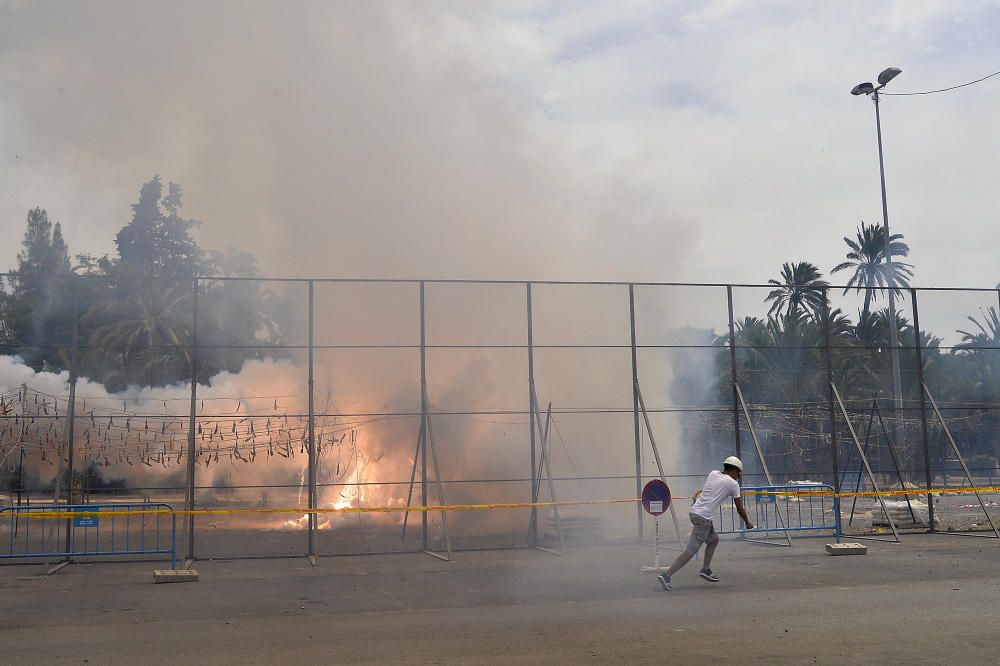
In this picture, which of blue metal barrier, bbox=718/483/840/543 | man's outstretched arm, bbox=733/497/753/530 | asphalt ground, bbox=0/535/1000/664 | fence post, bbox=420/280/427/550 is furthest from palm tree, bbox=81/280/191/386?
man's outstretched arm, bbox=733/497/753/530

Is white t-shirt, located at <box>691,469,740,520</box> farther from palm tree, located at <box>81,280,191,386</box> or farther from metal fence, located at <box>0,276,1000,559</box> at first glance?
palm tree, located at <box>81,280,191,386</box>

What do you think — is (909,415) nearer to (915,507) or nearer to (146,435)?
(915,507)

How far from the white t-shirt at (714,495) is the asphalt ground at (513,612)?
1.08 meters

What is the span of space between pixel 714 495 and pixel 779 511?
461 inches

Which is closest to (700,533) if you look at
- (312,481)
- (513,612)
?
(513,612)

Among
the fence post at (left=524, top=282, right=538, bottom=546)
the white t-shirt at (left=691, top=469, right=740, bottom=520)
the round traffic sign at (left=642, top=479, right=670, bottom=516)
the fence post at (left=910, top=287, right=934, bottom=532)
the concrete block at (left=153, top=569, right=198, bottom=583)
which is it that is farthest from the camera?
the fence post at (left=910, top=287, right=934, bottom=532)

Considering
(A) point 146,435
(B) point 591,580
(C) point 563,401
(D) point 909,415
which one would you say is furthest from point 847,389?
(B) point 591,580

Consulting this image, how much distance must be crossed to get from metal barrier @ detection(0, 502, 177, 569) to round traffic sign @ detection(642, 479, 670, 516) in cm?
748

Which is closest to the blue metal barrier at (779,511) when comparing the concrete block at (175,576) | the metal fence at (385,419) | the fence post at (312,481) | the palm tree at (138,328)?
the metal fence at (385,419)

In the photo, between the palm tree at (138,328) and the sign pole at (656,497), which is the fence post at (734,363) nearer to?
the sign pole at (656,497)

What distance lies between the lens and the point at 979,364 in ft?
172

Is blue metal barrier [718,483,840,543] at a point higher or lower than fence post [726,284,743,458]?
lower

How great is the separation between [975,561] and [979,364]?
1598 inches

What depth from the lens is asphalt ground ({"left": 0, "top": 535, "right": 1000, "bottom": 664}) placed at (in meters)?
8.94
